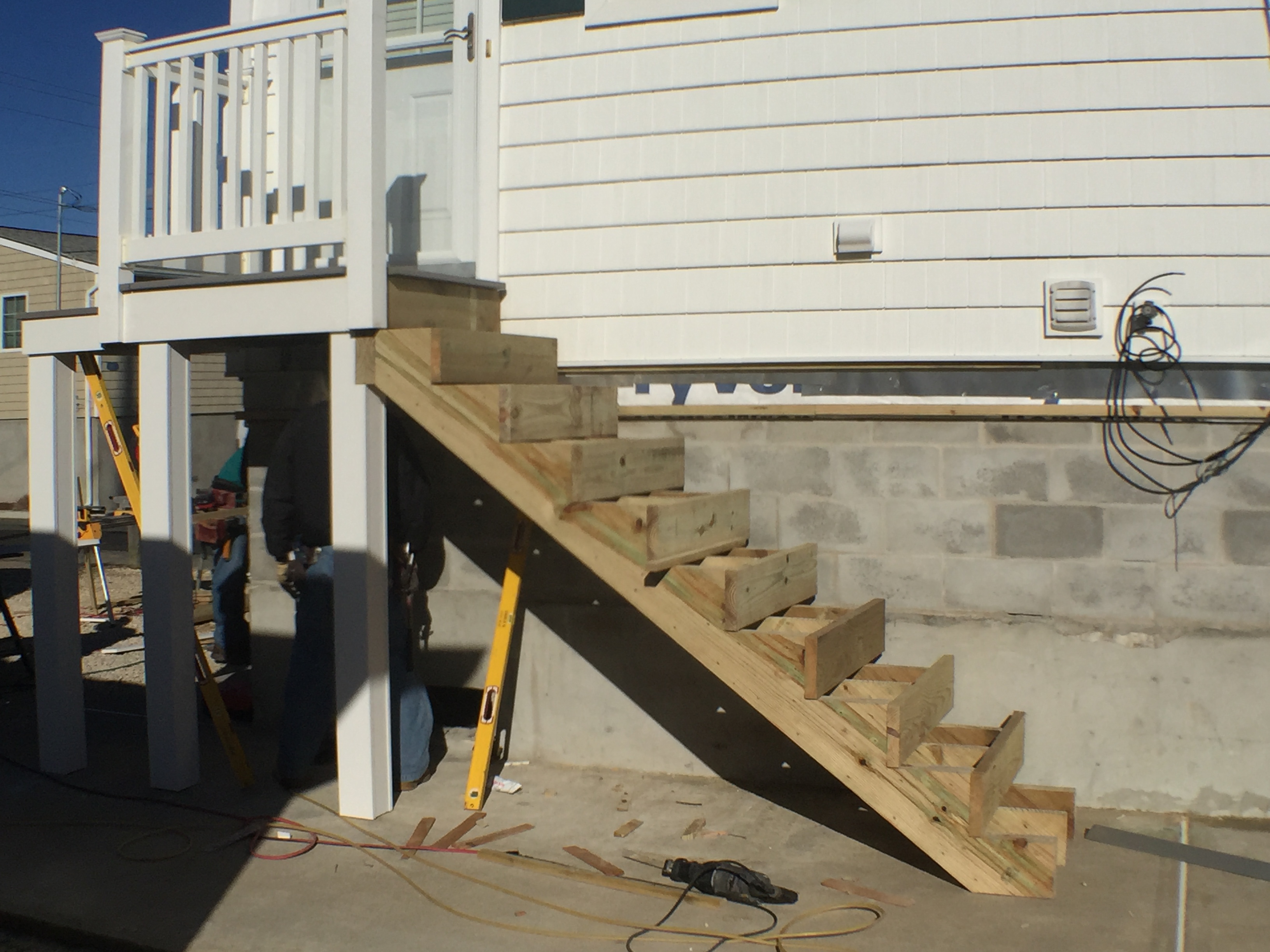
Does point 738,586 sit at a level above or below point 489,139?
below

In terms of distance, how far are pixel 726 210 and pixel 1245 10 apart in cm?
222

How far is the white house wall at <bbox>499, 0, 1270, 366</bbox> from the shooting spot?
4391 mm

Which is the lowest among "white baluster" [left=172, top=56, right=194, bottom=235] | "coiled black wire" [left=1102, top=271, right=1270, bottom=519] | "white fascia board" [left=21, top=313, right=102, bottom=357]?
"coiled black wire" [left=1102, top=271, right=1270, bottom=519]

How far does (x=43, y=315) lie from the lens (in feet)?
16.7

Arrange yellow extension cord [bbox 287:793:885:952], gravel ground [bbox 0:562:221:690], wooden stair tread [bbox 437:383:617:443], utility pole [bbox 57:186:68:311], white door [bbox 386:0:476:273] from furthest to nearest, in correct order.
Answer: utility pole [bbox 57:186:68:311]
gravel ground [bbox 0:562:221:690]
white door [bbox 386:0:476:273]
wooden stair tread [bbox 437:383:617:443]
yellow extension cord [bbox 287:793:885:952]

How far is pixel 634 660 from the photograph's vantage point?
16.6 ft

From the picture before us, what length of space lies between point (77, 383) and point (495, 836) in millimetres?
19069

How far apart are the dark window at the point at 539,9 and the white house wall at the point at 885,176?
51mm

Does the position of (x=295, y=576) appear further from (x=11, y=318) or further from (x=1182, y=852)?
(x=11, y=318)

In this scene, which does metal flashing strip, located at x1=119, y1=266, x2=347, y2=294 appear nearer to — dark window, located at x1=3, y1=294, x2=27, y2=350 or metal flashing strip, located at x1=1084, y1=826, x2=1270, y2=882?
metal flashing strip, located at x1=1084, y1=826, x2=1270, y2=882

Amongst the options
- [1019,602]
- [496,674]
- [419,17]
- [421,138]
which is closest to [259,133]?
[421,138]

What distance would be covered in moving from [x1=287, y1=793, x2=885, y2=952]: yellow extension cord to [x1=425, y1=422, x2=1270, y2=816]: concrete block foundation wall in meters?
1.29

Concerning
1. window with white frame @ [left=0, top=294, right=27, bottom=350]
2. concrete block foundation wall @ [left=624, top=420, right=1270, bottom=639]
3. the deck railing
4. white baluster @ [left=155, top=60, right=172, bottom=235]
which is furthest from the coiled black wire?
window with white frame @ [left=0, top=294, right=27, bottom=350]

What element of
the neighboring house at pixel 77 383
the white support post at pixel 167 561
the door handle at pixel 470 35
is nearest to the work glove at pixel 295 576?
the white support post at pixel 167 561
